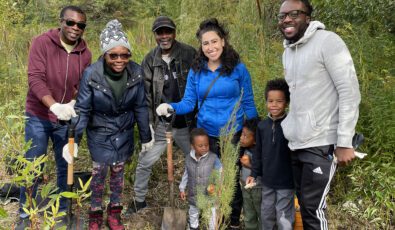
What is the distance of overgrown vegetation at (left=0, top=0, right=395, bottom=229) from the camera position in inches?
139

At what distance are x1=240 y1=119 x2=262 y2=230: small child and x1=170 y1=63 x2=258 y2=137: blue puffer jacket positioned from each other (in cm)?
9

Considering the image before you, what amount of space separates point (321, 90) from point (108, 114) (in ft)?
6.08

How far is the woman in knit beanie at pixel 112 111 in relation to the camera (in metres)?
3.31

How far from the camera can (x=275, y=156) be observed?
3006 mm

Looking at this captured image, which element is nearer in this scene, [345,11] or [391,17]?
[391,17]

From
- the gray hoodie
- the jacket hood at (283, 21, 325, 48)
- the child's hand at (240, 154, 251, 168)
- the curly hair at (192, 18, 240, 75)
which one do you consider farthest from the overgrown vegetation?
the jacket hood at (283, 21, 325, 48)

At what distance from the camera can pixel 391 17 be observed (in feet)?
16.4

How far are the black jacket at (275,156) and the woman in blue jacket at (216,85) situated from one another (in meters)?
0.35

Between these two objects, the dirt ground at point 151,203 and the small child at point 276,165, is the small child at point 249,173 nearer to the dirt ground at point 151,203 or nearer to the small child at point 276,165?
the small child at point 276,165

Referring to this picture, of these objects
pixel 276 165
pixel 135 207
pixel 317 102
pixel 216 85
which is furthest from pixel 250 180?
pixel 135 207

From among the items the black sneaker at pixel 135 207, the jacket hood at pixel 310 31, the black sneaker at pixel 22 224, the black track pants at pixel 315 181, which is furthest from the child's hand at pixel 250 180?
the black sneaker at pixel 22 224

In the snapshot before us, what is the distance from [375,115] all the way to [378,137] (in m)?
0.21

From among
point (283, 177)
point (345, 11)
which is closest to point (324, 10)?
point (345, 11)

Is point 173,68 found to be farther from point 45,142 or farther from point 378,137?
point 378,137
